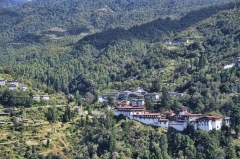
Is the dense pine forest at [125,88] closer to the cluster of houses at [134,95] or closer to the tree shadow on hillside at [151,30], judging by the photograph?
the tree shadow on hillside at [151,30]

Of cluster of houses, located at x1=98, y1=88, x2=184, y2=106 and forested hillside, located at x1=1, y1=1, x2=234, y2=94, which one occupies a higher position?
forested hillside, located at x1=1, y1=1, x2=234, y2=94

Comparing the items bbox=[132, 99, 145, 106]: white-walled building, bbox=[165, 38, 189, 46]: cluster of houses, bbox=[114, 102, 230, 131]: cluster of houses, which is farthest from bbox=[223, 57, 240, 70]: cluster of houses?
bbox=[165, 38, 189, 46]: cluster of houses

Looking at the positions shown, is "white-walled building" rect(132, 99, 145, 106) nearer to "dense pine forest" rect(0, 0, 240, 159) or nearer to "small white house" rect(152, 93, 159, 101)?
"dense pine forest" rect(0, 0, 240, 159)

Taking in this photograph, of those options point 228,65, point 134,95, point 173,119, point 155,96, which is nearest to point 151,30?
point 228,65

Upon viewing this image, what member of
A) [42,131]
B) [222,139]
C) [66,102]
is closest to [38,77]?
[66,102]

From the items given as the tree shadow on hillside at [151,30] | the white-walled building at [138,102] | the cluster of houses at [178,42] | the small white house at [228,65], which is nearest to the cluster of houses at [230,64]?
the small white house at [228,65]

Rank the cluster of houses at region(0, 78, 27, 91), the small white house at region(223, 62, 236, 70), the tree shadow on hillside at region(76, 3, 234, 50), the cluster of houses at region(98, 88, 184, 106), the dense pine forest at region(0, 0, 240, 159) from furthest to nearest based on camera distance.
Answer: the tree shadow on hillside at region(76, 3, 234, 50) → the small white house at region(223, 62, 236, 70) → the cluster of houses at region(0, 78, 27, 91) → the cluster of houses at region(98, 88, 184, 106) → the dense pine forest at region(0, 0, 240, 159)
